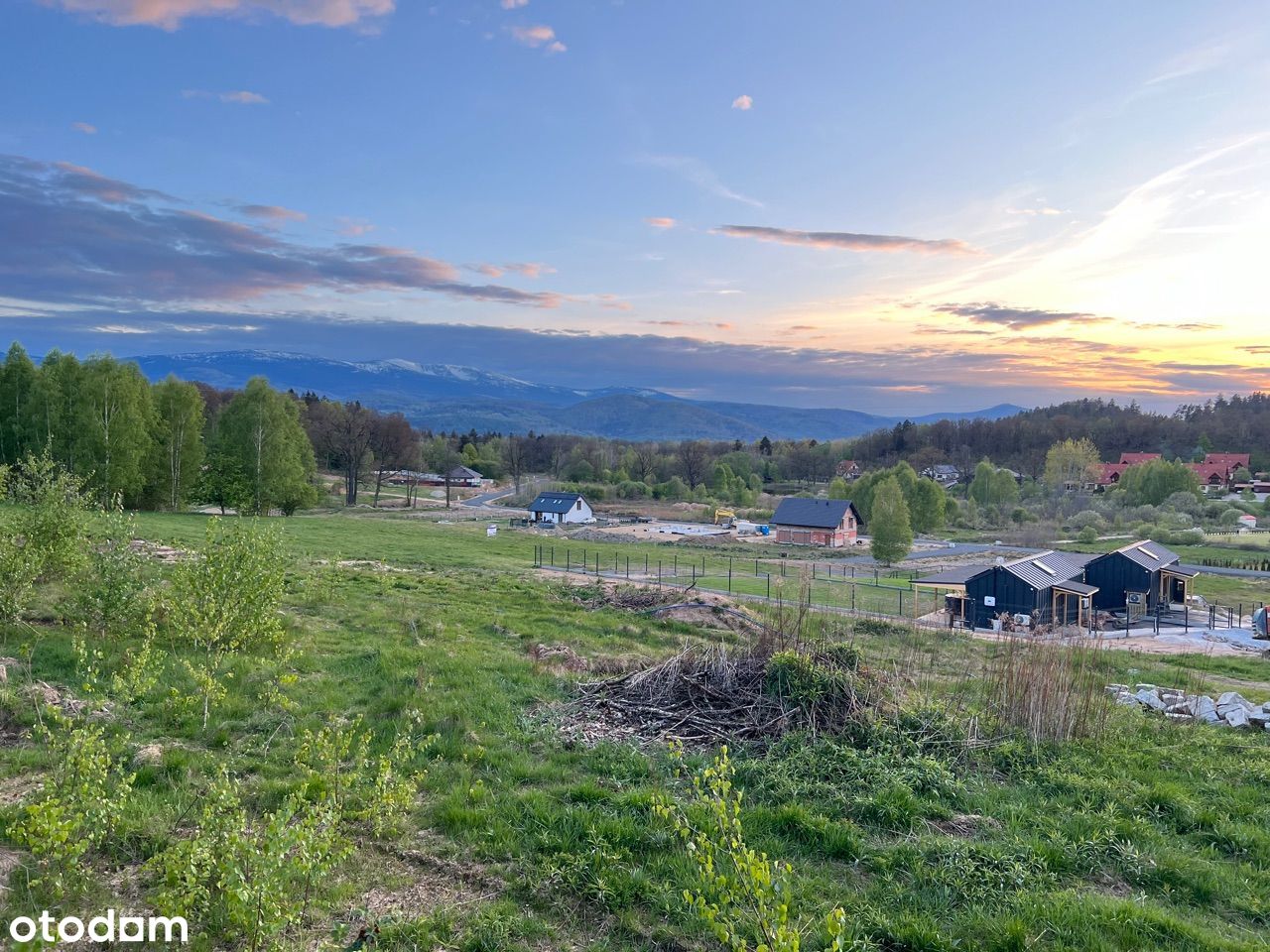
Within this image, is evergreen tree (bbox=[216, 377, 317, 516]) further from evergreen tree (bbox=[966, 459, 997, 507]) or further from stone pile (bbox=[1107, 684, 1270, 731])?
A: evergreen tree (bbox=[966, 459, 997, 507])

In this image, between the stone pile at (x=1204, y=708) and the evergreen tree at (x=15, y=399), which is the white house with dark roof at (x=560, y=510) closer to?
the evergreen tree at (x=15, y=399)

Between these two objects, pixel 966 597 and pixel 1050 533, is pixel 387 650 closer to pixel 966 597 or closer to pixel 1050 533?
pixel 966 597

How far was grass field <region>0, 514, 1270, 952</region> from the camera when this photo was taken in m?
5.26

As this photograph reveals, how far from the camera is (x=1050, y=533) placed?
6850 centimetres

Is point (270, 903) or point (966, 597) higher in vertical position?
point (270, 903)

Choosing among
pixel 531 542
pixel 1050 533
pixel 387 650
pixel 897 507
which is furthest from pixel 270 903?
pixel 1050 533

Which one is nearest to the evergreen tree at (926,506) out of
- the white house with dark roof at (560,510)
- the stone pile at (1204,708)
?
the white house with dark roof at (560,510)

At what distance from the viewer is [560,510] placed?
75.4 meters

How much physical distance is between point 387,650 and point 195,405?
4656cm

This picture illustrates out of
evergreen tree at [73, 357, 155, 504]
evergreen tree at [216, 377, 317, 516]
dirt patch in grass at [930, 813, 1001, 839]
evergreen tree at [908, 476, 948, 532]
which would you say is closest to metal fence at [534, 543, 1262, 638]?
dirt patch in grass at [930, 813, 1001, 839]

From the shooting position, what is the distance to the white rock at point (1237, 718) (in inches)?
436

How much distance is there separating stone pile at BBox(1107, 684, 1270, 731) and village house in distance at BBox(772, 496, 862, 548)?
54.9 meters

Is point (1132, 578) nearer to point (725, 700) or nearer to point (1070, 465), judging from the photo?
point (725, 700)

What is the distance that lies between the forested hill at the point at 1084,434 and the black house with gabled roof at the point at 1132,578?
88357 millimetres
